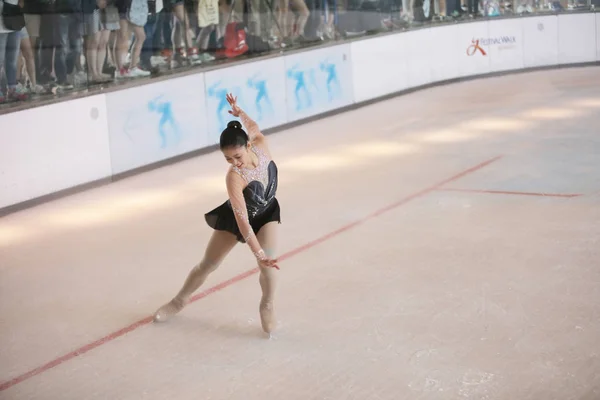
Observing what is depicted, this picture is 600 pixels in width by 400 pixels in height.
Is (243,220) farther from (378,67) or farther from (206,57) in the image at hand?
(378,67)

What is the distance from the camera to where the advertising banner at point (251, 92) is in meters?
13.3

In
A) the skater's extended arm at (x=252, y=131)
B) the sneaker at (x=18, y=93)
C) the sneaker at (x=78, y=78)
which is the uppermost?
the sneaker at (x=78, y=78)

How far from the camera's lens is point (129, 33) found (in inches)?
482

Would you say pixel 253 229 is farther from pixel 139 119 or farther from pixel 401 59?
pixel 401 59

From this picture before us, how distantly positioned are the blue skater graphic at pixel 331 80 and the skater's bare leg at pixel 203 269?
9.44m

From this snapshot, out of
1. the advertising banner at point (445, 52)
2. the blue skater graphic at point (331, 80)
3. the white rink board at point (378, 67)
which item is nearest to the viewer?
the blue skater graphic at point (331, 80)

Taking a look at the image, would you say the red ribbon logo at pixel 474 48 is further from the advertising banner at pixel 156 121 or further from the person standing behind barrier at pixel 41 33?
the person standing behind barrier at pixel 41 33

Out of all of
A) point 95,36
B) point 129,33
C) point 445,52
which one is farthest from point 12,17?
point 445,52

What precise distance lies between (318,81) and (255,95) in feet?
5.89

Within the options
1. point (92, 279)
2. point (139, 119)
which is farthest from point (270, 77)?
point (92, 279)

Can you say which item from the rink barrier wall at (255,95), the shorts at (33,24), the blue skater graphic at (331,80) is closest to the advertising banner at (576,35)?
the rink barrier wall at (255,95)

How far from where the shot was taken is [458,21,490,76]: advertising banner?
64.0 feet

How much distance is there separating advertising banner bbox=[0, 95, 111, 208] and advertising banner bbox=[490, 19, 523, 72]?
10575mm

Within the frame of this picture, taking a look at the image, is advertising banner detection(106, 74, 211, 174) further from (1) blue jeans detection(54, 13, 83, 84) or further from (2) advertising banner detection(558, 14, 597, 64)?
(2) advertising banner detection(558, 14, 597, 64)
